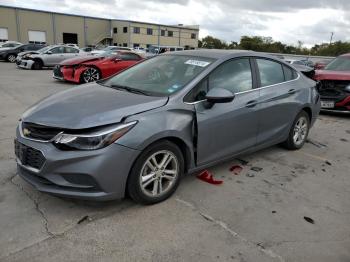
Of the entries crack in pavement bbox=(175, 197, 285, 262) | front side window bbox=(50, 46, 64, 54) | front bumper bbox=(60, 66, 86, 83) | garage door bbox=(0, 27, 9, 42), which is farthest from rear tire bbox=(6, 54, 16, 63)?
garage door bbox=(0, 27, 9, 42)

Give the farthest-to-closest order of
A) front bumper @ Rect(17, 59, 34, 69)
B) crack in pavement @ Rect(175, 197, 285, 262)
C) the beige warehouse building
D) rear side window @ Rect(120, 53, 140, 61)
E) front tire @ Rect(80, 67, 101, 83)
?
1. the beige warehouse building
2. front bumper @ Rect(17, 59, 34, 69)
3. rear side window @ Rect(120, 53, 140, 61)
4. front tire @ Rect(80, 67, 101, 83)
5. crack in pavement @ Rect(175, 197, 285, 262)

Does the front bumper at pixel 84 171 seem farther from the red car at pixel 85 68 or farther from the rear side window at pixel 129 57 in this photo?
the rear side window at pixel 129 57

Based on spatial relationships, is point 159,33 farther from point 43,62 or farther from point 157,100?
point 157,100

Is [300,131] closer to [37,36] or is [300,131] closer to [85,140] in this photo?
[85,140]

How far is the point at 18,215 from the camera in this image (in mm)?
3281

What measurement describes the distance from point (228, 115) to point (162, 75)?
0.94 meters

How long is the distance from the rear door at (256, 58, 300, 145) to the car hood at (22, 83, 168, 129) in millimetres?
1691

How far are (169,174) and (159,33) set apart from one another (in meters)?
70.1

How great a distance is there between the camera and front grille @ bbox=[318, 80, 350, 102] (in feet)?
27.1

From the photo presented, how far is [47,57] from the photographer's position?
63.5 feet

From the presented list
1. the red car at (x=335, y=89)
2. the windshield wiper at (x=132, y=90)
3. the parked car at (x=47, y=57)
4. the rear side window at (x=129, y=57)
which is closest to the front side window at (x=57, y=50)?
the parked car at (x=47, y=57)

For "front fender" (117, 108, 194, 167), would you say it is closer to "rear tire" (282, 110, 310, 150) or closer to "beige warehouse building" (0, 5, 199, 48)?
"rear tire" (282, 110, 310, 150)

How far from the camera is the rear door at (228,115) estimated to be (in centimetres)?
383

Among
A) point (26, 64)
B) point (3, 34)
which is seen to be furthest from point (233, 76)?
point (3, 34)
